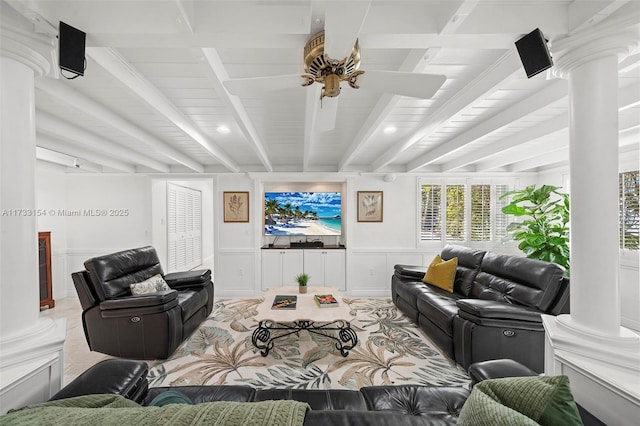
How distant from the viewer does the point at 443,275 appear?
3.64 m

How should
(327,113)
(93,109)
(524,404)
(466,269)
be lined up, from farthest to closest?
(466,269), (93,109), (327,113), (524,404)

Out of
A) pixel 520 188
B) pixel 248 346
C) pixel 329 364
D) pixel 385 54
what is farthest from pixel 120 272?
pixel 520 188

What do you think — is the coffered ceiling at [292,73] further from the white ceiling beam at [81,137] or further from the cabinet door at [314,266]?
the cabinet door at [314,266]

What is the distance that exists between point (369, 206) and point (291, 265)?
1.85 m

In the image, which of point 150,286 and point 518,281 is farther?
point 150,286

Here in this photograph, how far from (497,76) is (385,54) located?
2.42 ft

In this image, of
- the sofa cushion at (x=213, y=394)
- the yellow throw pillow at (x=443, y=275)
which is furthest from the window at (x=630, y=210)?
the sofa cushion at (x=213, y=394)

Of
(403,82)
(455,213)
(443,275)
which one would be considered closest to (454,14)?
(403,82)

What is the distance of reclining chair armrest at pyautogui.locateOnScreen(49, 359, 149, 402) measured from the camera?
4.17 ft

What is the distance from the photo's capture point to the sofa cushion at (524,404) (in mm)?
792

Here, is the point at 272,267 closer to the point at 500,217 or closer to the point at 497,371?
the point at 497,371

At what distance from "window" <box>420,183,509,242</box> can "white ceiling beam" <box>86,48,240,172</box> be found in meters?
4.16

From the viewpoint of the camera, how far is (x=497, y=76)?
1.72 m

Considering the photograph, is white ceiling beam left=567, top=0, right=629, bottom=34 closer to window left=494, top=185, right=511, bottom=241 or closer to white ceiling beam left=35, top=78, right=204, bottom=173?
white ceiling beam left=35, top=78, right=204, bottom=173
